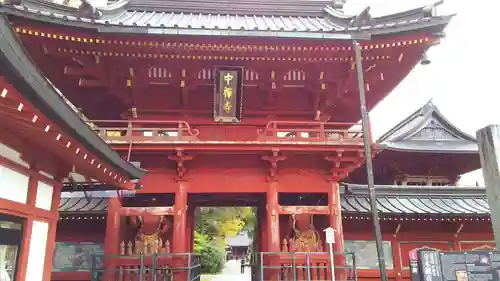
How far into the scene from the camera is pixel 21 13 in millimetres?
7867

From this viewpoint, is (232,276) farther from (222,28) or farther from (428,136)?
(222,28)

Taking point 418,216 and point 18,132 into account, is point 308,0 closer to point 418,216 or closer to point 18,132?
point 418,216

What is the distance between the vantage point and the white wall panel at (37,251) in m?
5.96

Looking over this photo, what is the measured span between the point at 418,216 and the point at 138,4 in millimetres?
11275

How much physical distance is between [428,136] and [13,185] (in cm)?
1584

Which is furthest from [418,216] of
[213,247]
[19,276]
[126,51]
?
[213,247]

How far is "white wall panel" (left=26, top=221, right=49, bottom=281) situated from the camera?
19.6ft

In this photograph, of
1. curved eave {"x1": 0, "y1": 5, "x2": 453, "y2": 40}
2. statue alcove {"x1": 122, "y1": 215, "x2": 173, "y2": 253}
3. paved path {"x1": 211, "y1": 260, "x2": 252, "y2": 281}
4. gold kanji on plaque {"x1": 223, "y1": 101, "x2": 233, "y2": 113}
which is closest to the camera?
curved eave {"x1": 0, "y1": 5, "x2": 453, "y2": 40}

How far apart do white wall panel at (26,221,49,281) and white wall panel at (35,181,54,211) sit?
0.29 metres

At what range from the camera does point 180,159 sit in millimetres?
9203

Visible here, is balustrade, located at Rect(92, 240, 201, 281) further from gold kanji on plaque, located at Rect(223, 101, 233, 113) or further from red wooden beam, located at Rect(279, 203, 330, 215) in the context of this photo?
gold kanji on plaque, located at Rect(223, 101, 233, 113)

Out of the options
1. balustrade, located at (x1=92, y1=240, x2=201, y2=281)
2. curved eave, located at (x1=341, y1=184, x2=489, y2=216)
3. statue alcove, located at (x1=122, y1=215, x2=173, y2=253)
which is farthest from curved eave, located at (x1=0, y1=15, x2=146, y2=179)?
curved eave, located at (x1=341, y1=184, x2=489, y2=216)

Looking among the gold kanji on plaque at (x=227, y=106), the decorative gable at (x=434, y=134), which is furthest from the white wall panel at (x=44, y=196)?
the decorative gable at (x=434, y=134)

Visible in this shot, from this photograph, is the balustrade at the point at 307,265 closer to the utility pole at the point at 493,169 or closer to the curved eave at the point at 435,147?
the utility pole at the point at 493,169
